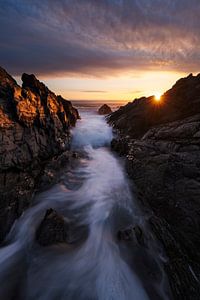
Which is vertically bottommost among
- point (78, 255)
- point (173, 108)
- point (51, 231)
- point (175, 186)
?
point (78, 255)

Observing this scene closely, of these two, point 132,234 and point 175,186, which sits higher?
point 175,186

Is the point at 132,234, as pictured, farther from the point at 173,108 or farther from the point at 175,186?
the point at 173,108

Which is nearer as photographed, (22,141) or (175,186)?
(175,186)

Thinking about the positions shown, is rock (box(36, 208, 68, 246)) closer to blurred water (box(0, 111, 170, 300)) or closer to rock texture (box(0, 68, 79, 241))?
blurred water (box(0, 111, 170, 300))

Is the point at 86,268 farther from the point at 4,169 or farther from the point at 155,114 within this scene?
the point at 155,114

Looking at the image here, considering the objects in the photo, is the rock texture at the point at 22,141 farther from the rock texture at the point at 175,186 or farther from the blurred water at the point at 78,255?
the rock texture at the point at 175,186

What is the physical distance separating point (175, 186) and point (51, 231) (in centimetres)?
626

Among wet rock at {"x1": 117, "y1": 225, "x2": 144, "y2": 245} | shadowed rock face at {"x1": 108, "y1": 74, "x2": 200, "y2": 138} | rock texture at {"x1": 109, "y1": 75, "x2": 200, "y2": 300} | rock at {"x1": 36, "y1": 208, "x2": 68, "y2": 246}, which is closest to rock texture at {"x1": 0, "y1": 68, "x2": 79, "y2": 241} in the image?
rock at {"x1": 36, "y1": 208, "x2": 68, "y2": 246}

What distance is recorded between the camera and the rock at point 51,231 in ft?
26.1

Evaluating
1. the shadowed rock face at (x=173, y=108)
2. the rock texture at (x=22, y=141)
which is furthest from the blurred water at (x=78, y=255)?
the shadowed rock face at (x=173, y=108)

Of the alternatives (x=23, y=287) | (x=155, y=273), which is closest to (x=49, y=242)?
(x=23, y=287)

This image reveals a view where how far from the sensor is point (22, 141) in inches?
502

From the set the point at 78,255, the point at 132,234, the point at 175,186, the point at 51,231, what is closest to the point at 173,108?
the point at 175,186

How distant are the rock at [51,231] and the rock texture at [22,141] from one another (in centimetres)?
190
